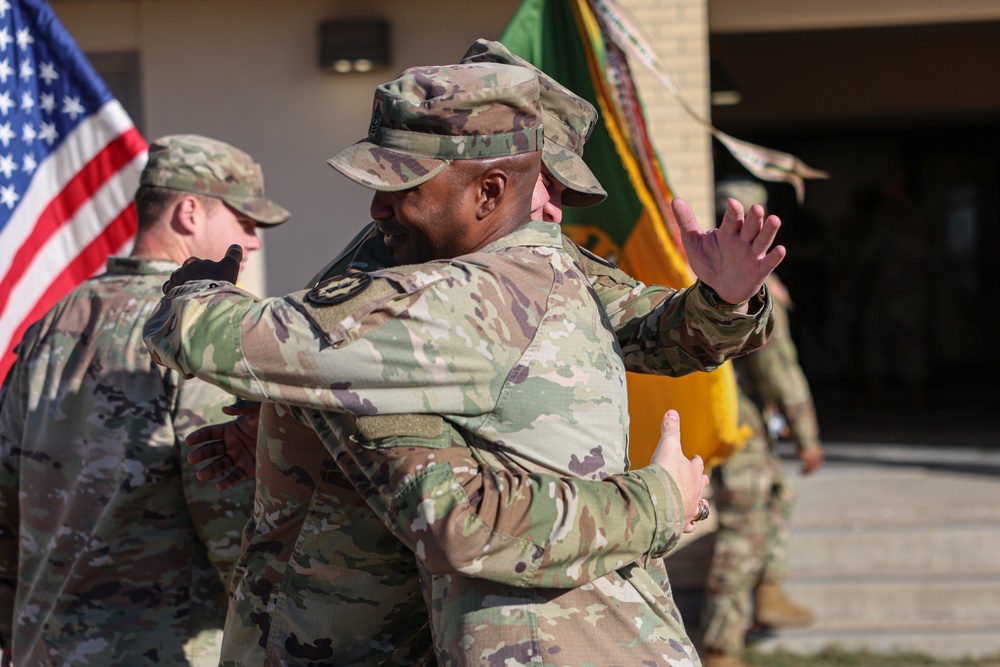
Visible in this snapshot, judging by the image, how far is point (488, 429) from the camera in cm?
169

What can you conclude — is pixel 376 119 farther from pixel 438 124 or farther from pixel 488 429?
pixel 488 429

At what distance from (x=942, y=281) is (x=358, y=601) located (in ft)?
37.0

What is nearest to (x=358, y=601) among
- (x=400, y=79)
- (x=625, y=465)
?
(x=625, y=465)

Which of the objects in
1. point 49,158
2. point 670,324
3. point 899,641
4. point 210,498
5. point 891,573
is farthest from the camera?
point 891,573

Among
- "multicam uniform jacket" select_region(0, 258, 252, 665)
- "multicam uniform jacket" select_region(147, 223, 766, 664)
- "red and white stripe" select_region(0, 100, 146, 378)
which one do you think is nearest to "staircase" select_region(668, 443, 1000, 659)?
"red and white stripe" select_region(0, 100, 146, 378)

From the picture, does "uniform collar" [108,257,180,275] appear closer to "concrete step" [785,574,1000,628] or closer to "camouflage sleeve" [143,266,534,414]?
"camouflage sleeve" [143,266,534,414]

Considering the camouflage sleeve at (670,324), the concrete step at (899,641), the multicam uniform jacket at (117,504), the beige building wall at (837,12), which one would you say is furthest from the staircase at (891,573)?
the camouflage sleeve at (670,324)

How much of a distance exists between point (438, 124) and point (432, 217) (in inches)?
5.9

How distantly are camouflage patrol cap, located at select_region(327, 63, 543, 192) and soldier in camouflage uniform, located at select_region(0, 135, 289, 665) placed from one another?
1.12 meters

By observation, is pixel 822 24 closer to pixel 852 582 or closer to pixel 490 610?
pixel 852 582

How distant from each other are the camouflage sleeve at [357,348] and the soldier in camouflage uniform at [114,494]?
1.04 m

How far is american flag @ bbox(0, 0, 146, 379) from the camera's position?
11.5 ft

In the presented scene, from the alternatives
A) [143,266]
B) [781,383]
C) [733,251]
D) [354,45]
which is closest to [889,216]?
[781,383]

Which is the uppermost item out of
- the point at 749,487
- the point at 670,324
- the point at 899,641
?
the point at 670,324
